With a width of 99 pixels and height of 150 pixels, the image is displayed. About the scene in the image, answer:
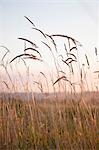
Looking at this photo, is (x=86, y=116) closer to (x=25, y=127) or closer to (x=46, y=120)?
(x=46, y=120)

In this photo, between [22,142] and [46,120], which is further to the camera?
[46,120]

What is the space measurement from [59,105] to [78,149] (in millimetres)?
619

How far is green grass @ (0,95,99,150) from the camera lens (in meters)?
2.97

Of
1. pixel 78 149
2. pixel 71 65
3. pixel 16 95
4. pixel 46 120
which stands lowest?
pixel 78 149

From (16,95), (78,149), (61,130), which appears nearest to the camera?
(78,149)

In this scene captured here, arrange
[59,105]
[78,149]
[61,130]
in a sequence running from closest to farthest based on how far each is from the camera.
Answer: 1. [78,149]
2. [61,130]
3. [59,105]

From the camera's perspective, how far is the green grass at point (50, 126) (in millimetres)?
2975

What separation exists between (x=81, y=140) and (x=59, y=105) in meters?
0.51

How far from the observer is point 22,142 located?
10.3 ft

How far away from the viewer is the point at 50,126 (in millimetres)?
3301

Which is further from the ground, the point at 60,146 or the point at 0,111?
the point at 0,111

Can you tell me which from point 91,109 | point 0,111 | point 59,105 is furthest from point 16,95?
point 91,109

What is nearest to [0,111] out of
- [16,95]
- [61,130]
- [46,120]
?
[16,95]

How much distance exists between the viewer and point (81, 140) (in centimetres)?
296
